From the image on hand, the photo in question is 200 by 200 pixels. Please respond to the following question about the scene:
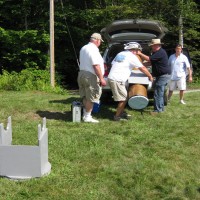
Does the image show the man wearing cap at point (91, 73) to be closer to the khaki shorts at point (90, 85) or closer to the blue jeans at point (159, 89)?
the khaki shorts at point (90, 85)

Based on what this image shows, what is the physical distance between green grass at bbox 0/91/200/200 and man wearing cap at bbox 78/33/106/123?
1.59 ft

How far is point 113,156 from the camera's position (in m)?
5.59

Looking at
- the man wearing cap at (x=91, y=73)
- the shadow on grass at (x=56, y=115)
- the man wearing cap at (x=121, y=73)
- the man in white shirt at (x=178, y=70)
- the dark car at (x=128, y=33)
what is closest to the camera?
the man wearing cap at (x=91, y=73)

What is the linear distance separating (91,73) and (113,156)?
2.07 metres

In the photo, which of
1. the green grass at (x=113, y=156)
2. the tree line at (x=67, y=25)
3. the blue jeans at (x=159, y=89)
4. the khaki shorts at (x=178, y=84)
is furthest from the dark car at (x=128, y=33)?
the tree line at (x=67, y=25)

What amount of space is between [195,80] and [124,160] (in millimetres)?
15495

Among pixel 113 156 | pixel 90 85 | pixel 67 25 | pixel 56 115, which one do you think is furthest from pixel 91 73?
pixel 67 25

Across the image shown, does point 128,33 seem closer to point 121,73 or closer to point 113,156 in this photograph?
point 121,73

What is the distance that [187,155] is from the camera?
571cm

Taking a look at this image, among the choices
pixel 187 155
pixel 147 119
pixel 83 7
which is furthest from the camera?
pixel 83 7

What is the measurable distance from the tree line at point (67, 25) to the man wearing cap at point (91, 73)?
1106 centimetres

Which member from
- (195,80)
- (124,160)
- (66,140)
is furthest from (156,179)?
(195,80)

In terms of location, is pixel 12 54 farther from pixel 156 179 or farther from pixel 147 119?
pixel 156 179

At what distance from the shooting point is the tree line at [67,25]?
18.1m
